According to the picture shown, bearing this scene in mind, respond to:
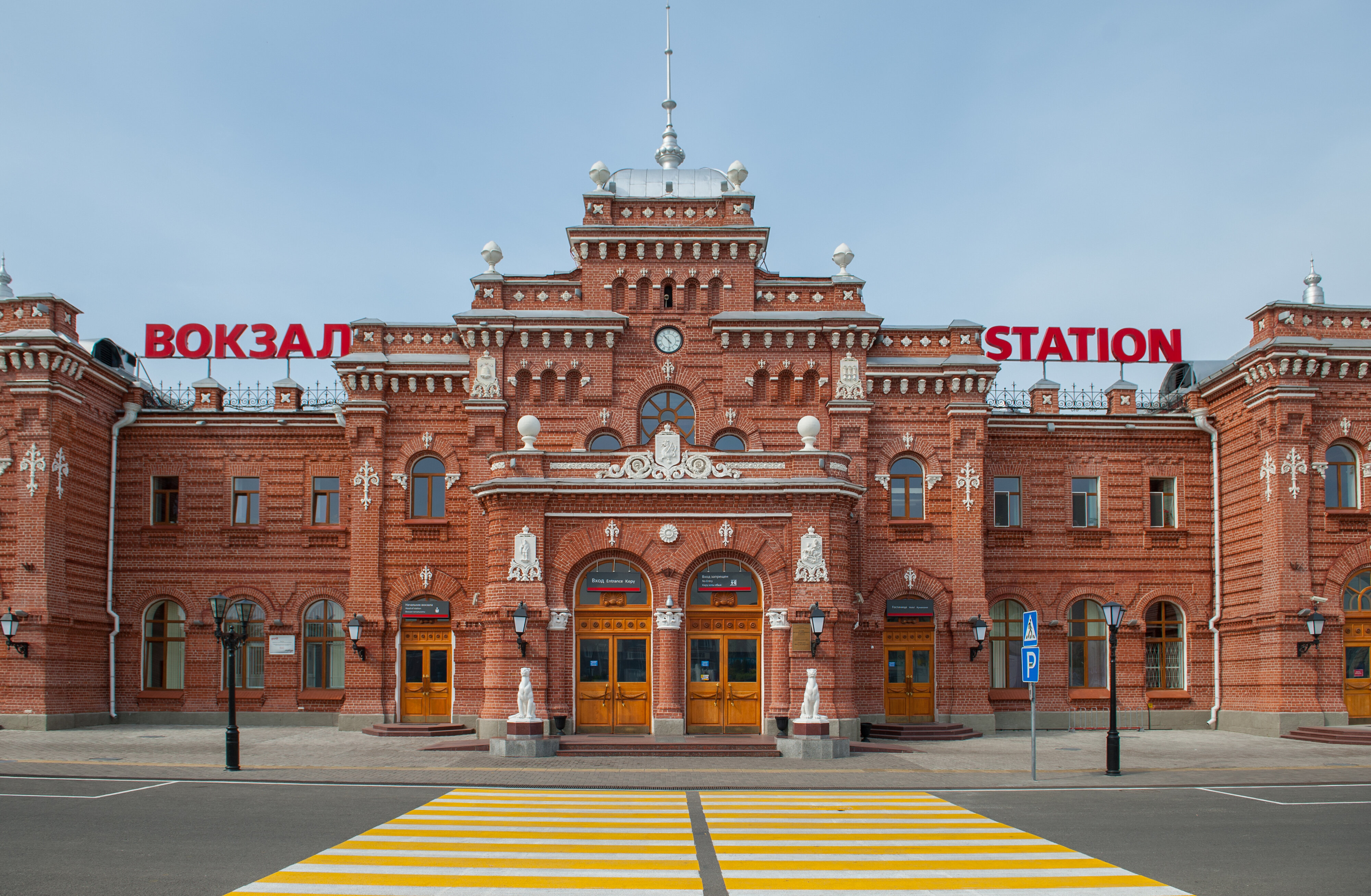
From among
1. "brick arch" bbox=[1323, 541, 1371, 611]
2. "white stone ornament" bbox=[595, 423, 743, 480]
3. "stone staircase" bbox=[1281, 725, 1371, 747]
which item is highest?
"white stone ornament" bbox=[595, 423, 743, 480]

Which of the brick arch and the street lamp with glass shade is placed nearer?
the street lamp with glass shade

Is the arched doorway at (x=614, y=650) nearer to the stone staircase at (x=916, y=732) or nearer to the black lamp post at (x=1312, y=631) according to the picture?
the stone staircase at (x=916, y=732)

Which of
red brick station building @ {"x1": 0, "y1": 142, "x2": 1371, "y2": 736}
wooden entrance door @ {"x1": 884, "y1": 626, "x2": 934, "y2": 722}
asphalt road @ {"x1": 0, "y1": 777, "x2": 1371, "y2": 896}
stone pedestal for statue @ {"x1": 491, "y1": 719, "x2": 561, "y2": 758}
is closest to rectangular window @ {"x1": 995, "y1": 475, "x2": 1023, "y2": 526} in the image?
red brick station building @ {"x1": 0, "y1": 142, "x2": 1371, "y2": 736}

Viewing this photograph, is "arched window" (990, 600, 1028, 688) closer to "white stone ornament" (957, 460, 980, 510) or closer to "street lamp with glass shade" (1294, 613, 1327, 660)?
"white stone ornament" (957, 460, 980, 510)

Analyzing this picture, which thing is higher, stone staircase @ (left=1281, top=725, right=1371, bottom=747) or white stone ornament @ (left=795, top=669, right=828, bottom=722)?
white stone ornament @ (left=795, top=669, right=828, bottom=722)

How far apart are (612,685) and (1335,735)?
1703 centimetres

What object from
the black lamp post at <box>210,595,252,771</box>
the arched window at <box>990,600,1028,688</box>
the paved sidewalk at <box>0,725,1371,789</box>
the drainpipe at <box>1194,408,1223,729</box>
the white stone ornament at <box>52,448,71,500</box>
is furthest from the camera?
the arched window at <box>990,600,1028,688</box>

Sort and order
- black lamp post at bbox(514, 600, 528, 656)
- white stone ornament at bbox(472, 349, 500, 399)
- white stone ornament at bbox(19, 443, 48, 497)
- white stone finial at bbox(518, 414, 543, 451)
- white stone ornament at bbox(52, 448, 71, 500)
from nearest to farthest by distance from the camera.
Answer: black lamp post at bbox(514, 600, 528, 656), white stone finial at bbox(518, 414, 543, 451), white stone ornament at bbox(19, 443, 48, 497), white stone ornament at bbox(52, 448, 71, 500), white stone ornament at bbox(472, 349, 500, 399)

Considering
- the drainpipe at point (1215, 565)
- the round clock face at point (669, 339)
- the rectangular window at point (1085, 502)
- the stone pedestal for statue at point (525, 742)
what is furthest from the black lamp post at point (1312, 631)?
the round clock face at point (669, 339)

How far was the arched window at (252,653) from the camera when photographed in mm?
32750

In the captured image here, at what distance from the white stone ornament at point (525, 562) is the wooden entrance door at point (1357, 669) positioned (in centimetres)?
2023

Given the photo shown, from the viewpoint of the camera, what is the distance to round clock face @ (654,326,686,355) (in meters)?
31.7

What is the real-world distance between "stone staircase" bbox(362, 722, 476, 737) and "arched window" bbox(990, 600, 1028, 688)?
14.4m

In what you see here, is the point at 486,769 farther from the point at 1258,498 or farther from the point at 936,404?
the point at 1258,498
